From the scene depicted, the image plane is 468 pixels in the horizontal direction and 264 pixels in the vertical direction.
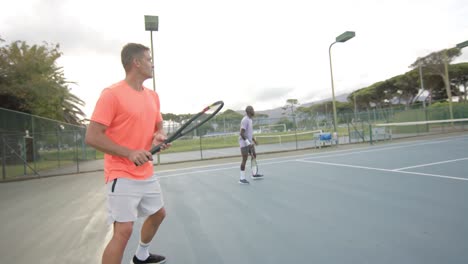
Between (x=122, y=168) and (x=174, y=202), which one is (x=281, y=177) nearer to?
(x=174, y=202)

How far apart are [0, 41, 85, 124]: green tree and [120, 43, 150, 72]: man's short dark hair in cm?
1938

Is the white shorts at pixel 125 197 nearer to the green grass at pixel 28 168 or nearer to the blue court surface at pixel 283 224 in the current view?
the blue court surface at pixel 283 224

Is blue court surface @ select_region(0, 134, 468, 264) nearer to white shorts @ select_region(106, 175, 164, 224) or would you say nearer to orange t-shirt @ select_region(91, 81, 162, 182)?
white shorts @ select_region(106, 175, 164, 224)

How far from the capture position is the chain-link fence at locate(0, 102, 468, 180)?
37.0 feet

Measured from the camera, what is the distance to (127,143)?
2.06 meters

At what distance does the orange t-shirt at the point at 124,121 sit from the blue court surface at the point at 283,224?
1.18 metres

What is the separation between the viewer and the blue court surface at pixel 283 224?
269 cm

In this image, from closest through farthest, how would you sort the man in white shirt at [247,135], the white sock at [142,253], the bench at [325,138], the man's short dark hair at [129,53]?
the man's short dark hair at [129,53], the white sock at [142,253], the man in white shirt at [247,135], the bench at [325,138]

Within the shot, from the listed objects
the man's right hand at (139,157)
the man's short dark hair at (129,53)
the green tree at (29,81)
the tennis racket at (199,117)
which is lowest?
the man's right hand at (139,157)

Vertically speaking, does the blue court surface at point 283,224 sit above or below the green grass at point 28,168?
below

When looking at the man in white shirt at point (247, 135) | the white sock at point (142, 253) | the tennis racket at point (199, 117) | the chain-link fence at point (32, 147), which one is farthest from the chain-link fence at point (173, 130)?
the man in white shirt at point (247, 135)

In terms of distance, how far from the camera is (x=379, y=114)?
2309 cm

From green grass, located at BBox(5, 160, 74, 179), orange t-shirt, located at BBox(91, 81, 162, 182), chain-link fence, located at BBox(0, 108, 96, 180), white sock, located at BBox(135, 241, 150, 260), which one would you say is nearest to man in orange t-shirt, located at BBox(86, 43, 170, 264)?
orange t-shirt, located at BBox(91, 81, 162, 182)

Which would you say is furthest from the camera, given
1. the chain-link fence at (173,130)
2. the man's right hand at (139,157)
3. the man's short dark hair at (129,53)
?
the chain-link fence at (173,130)
